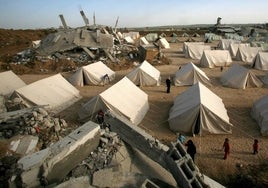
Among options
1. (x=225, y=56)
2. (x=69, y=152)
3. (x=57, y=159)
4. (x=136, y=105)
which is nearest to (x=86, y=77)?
(x=136, y=105)

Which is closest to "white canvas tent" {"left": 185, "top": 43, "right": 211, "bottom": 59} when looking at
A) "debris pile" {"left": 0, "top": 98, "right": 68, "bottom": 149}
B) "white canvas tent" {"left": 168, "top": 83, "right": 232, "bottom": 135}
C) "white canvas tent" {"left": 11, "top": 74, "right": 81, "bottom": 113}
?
"white canvas tent" {"left": 11, "top": 74, "right": 81, "bottom": 113}

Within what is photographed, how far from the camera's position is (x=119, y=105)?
15.0m

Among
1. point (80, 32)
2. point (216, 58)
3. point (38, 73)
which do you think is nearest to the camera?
point (38, 73)

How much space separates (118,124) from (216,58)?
23.2 metres

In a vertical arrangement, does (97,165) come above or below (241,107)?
above

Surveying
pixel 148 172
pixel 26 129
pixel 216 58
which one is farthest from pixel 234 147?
pixel 216 58

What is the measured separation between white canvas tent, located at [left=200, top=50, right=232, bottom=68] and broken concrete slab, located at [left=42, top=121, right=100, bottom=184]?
23346 mm

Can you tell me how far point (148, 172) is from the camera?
9.88 meters

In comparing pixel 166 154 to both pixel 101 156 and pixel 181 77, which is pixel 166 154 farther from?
pixel 181 77

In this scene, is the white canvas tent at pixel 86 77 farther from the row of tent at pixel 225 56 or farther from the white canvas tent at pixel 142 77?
the row of tent at pixel 225 56

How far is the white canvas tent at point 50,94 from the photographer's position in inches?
620

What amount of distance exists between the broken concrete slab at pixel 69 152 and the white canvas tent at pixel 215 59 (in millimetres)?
23346

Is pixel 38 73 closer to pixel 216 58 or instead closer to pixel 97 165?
pixel 216 58

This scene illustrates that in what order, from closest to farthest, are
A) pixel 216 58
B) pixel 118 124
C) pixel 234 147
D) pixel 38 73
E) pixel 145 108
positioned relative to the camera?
pixel 118 124 < pixel 234 147 < pixel 145 108 < pixel 38 73 < pixel 216 58
